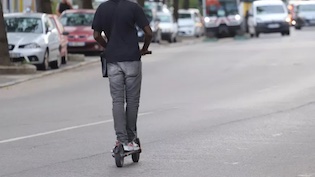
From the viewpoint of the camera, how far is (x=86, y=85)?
23391mm

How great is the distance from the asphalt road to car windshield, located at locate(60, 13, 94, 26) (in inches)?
393

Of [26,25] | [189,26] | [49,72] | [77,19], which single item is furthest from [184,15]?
[49,72]

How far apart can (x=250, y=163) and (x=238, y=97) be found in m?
8.31

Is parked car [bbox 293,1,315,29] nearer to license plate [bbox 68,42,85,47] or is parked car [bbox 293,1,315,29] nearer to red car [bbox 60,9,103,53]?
red car [bbox 60,9,103,53]

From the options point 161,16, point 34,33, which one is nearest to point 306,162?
point 34,33

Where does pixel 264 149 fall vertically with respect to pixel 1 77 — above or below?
above

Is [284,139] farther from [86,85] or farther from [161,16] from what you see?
[161,16]

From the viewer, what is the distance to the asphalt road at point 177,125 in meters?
10.5

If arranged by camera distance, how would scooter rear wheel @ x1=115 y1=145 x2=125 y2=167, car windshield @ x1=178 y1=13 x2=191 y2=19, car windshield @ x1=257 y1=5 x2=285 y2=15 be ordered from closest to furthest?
1. scooter rear wheel @ x1=115 y1=145 x2=125 y2=167
2. car windshield @ x1=257 y1=5 x2=285 y2=15
3. car windshield @ x1=178 y1=13 x2=191 y2=19

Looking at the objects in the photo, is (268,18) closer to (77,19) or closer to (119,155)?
(77,19)

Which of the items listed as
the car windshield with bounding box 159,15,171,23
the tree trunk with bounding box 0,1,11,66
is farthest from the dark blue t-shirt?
the car windshield with bounding box 159,15,171,23

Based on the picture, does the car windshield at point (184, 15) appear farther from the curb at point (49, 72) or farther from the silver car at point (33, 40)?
the silver car at point (33, 40)

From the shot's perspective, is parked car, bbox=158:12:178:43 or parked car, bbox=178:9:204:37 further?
parked car, bbox=178:9:204:37

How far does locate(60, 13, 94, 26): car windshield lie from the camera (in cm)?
3666
